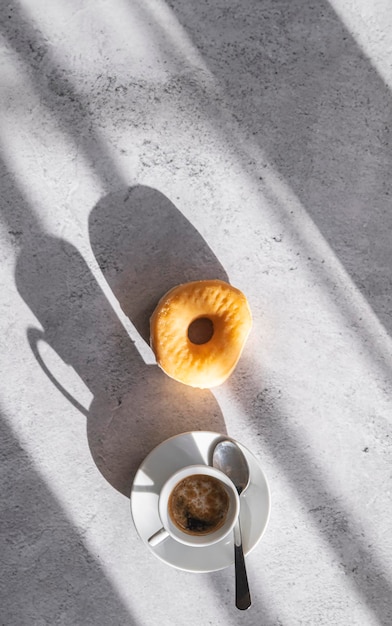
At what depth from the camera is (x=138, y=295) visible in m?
1.46

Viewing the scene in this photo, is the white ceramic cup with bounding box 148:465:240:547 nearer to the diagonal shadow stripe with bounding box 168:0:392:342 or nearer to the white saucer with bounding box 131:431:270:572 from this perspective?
the white saucer with bounding box 131:431:270:572

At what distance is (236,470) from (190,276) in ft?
1.50

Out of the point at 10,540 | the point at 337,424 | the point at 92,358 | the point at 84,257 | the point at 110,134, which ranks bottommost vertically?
the point at 337,424

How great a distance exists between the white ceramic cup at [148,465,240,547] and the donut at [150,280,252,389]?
0.19 metres

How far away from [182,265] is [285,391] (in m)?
0.39

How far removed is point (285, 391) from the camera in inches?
58.5

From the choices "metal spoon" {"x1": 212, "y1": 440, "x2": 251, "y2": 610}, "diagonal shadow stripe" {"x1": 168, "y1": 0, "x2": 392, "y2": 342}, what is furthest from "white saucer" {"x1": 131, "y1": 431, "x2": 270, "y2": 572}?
"diagonal shadow stripe" {"x1": 168, "y1": 0, "x2": 392, "y2": 342}

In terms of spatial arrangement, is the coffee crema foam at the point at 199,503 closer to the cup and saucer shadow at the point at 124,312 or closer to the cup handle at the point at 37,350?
the cup and saucer shadow at the point at 124,312

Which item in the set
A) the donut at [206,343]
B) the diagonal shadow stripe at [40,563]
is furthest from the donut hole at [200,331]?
the diagonal shadow stripe at [40,563]

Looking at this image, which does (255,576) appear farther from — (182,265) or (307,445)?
(182,265)

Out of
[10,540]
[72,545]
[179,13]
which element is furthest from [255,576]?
[179,13]

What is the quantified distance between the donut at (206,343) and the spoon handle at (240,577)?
34 centimetres

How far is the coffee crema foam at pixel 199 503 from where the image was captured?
134 centimetres

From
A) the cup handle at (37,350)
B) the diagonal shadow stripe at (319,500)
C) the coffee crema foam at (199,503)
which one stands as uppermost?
the cup handle at (37,350)
